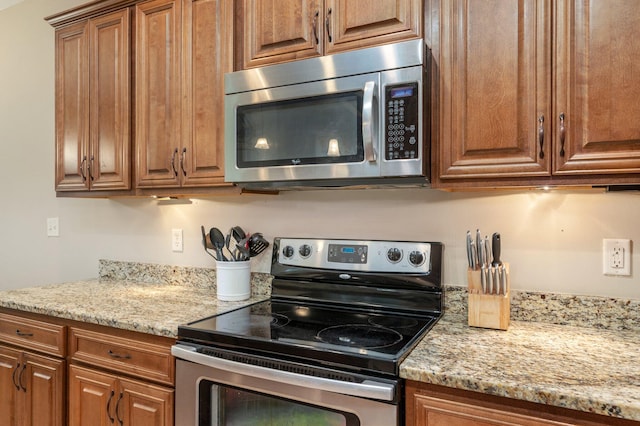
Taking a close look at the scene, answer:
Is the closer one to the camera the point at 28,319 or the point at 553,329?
the point at 553,329

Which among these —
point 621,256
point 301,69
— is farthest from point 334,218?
point 621,256

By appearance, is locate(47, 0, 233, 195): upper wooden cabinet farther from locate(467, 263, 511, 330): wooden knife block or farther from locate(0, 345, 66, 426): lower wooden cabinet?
locate(467, 263, 511, 330): wooden knife block

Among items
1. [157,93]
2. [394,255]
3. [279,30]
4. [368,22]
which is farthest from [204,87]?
[394,255]

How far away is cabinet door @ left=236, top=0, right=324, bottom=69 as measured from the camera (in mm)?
1595

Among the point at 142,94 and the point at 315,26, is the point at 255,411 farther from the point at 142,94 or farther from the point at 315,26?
the point at 142,94

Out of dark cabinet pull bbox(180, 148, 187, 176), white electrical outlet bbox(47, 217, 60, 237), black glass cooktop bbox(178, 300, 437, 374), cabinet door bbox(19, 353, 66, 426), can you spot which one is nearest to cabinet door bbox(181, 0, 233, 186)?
dark cabinet pull bbox(180, 148, 187, 176)

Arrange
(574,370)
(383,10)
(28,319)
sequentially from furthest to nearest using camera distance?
(28,319)
(383,10)
(574,370)

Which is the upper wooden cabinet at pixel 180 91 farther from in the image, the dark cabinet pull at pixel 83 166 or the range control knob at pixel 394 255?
the range control knob at pixel 394 255

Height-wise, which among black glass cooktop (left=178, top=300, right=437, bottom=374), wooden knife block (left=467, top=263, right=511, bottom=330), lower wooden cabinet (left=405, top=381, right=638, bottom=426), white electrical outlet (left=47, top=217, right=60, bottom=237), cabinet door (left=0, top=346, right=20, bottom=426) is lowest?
cabinet door (left=0, top=346, right=20, bottom=426)

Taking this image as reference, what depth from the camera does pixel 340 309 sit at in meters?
1.76

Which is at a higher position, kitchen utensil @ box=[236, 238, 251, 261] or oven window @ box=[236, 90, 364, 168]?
oven window @ box=[236, 90, 364, 168]

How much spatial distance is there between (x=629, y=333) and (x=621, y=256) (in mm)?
243

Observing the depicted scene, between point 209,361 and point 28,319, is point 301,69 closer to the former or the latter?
point 209,361

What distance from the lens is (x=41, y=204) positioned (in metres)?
2.82
